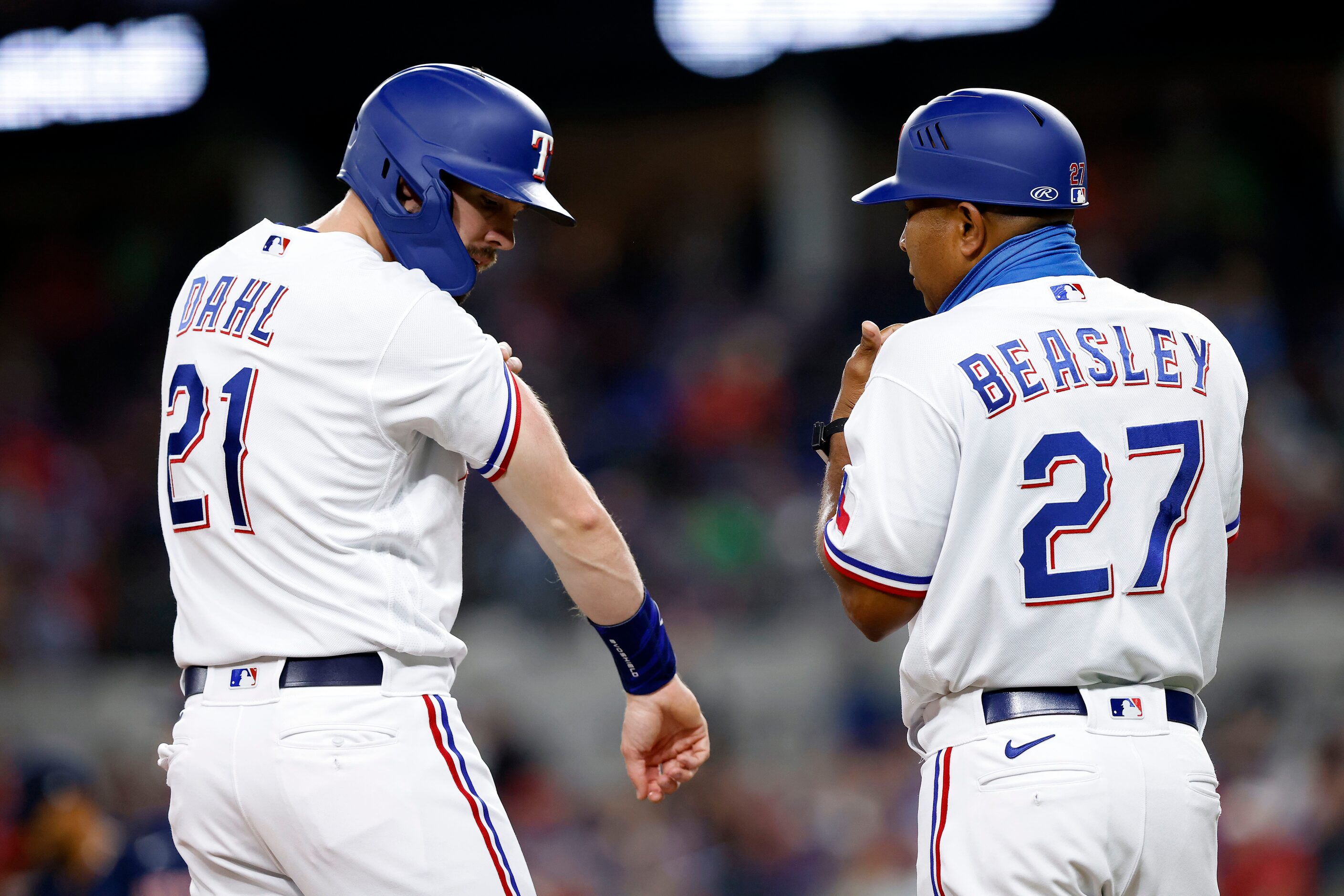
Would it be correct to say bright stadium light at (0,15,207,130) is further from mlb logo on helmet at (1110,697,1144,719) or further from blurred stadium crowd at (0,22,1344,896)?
mlb logo on helmet at (1110,697,1144,719)

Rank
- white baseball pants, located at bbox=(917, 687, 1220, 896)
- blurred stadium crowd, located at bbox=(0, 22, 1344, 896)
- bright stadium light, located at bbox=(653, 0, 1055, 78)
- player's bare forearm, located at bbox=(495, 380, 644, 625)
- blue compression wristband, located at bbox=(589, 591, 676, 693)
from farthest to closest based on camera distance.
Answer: bright stadium light, located at bbox=(653, 0, 1055, 78) < blurred stadium crowd, located at bbox=(0, 22, 1344, 896) < blue compression wristband, located at bbox=(589, 591, 676, 693) < player's bare forearm, located at bbox=(495, 380, 644, 625) < white baseball pants, located at bbox=(917, 687, 1220, 896)

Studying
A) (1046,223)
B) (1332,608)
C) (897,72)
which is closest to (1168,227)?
(897,72)

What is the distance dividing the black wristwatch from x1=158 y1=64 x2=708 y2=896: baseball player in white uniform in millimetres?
539

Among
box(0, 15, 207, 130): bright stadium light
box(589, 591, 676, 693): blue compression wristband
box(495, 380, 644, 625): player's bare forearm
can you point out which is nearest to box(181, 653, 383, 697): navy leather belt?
box(495, 380, 644, 625): player's bare forearm

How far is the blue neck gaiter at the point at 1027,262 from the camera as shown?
3193mm

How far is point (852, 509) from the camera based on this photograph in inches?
121

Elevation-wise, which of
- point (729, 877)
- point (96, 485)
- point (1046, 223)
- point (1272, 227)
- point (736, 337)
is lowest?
point (729, 877)

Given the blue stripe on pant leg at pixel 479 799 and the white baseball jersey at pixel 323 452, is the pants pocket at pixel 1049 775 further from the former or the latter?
the white baseball jersey at pixel 323 452

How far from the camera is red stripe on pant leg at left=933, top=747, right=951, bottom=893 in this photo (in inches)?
115

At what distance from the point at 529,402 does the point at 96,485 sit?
1105 centimetres

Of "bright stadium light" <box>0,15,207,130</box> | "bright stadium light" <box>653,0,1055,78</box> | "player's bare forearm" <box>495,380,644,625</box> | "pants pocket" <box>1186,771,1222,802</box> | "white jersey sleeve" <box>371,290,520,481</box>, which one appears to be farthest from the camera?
"bright stadium light" <box>0,15,207,130</box>

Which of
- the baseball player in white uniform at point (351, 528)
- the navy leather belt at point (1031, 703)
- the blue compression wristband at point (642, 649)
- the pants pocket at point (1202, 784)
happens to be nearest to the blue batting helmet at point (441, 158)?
the baseball player in white uniform at point (351, 528)

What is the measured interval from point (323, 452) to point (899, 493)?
119cm

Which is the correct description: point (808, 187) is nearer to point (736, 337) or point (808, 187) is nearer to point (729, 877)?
point (736, 337)
